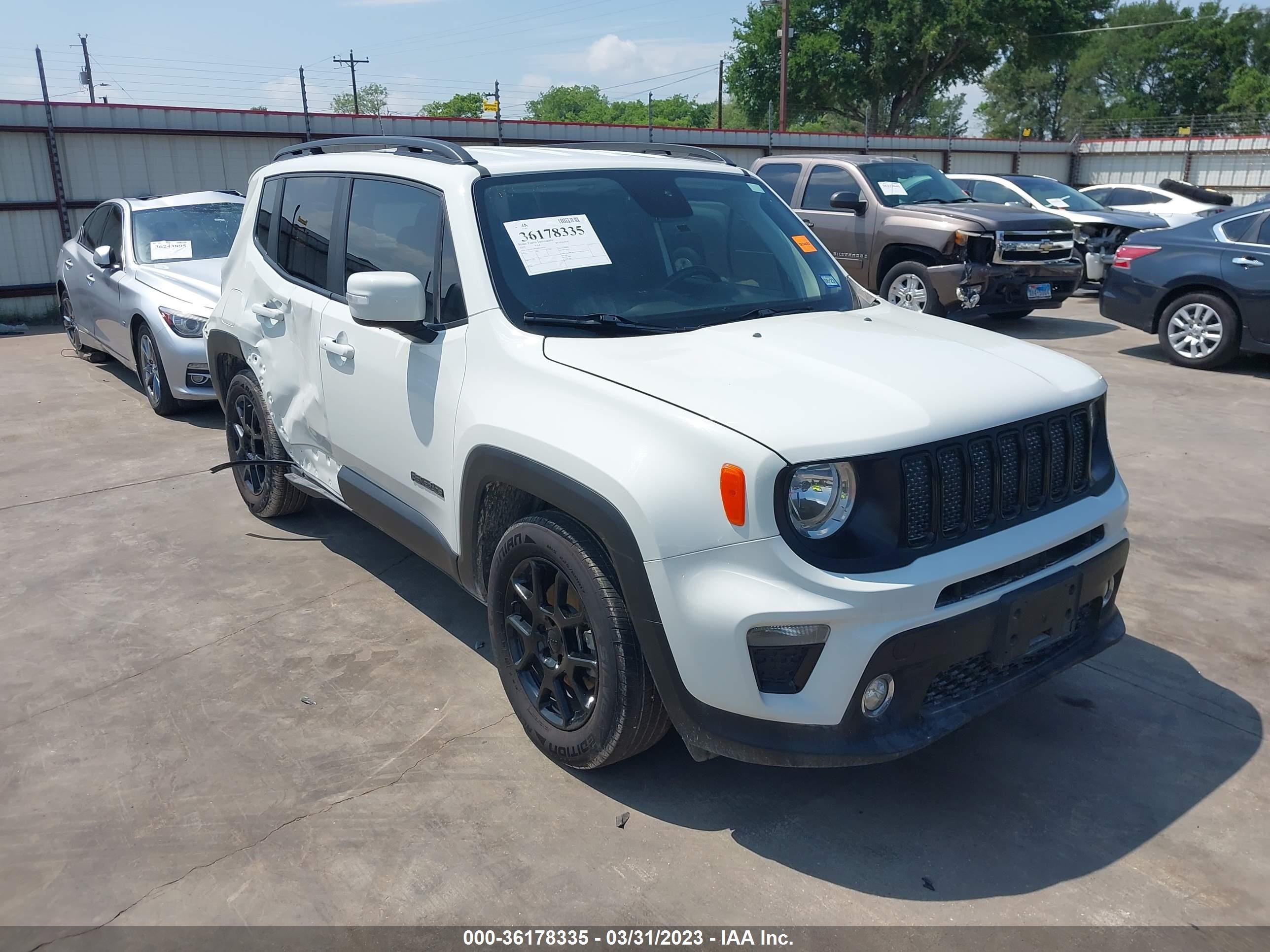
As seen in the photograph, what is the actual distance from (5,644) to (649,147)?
360 cm

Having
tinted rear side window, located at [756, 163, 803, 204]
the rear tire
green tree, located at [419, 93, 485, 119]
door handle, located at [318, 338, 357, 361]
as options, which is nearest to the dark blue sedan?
tinted rear side window, located at [756, 163, 803, 204]

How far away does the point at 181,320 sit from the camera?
783 cm

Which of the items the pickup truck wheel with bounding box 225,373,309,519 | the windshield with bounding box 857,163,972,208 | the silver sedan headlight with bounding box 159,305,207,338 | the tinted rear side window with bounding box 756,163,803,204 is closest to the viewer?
the pickup truck wheel with bounding box 225,373,309,519

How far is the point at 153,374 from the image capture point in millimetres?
8344

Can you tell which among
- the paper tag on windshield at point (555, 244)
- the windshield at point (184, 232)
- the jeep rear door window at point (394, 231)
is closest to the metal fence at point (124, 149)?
the windshield at point (184, 232)

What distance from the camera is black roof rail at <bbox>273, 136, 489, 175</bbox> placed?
3945 millimetres

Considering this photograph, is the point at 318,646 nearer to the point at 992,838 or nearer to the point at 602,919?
the point at 602,919

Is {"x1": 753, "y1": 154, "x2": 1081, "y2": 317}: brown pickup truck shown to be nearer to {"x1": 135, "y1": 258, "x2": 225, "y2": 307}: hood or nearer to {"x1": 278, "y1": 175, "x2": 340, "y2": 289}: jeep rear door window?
{"x1": 135, "y1": 258, "x2": 225, "y2": 307}: hood

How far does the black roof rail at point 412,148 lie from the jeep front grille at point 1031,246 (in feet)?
25.3

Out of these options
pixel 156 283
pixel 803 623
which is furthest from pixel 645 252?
pixel 156 283

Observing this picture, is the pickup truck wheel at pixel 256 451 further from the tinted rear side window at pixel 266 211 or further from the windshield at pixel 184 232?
the windshield at pixel 184 232

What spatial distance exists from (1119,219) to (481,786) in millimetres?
13689

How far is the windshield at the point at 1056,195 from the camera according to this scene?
49.2ft

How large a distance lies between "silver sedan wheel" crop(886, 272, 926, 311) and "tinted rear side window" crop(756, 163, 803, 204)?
1.67 meters
